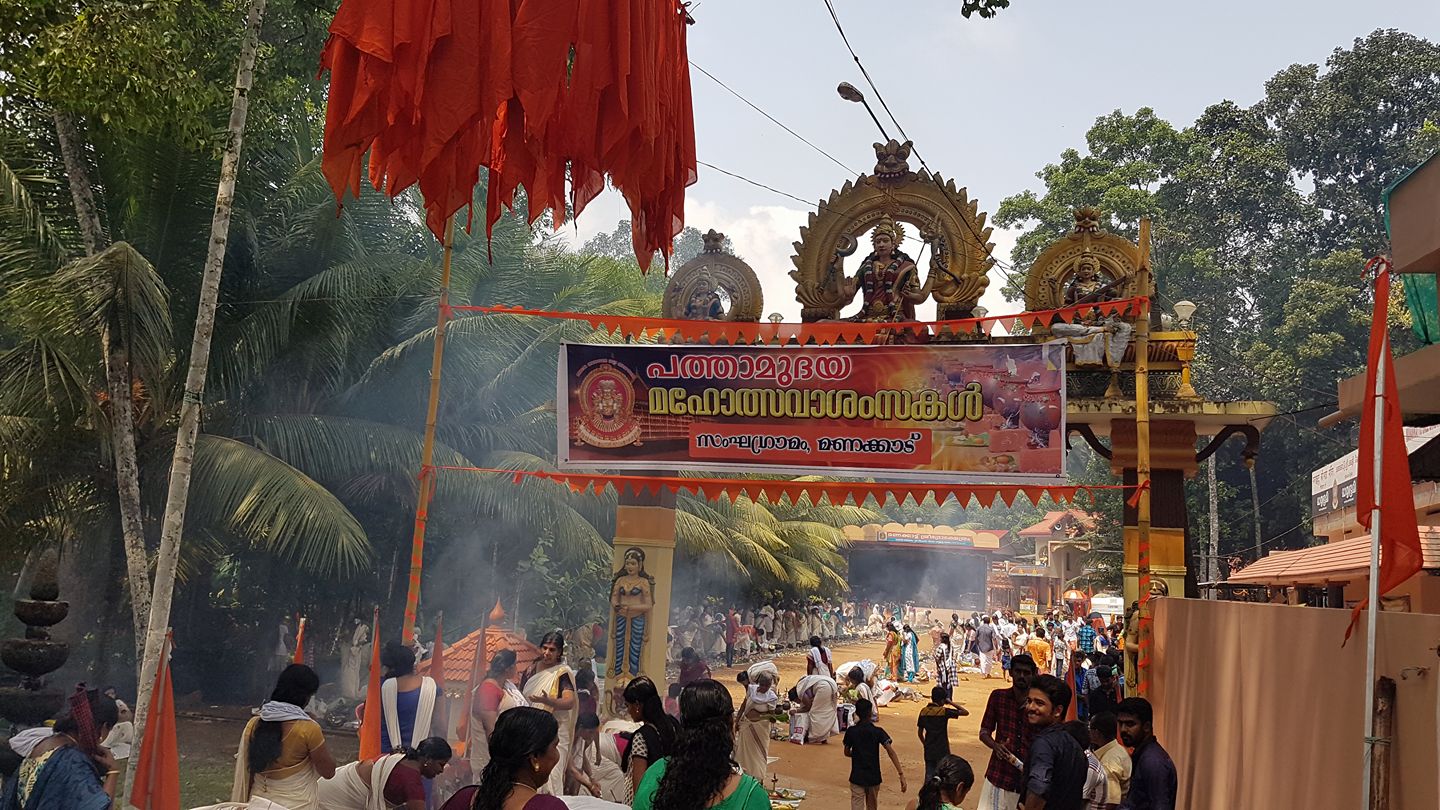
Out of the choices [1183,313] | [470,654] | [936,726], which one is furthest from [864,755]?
[470,654]

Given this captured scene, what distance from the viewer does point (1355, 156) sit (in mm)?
43312

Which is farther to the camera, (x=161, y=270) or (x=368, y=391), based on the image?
(x=368, y=391)

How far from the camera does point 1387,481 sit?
16.1 ft

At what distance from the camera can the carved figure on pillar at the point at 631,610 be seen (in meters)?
11.8

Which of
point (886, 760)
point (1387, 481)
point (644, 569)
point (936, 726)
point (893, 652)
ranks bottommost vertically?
point (886, 760)

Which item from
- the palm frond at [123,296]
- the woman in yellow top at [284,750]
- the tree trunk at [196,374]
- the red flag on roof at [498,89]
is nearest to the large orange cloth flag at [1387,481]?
the red flag on roof at [498,89]

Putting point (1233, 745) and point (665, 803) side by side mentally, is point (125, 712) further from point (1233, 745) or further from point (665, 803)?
point (1233, 745)

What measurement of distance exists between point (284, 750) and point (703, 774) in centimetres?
301

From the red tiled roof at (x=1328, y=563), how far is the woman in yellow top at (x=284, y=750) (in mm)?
11457

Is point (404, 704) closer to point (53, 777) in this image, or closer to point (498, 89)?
point (53, 777)

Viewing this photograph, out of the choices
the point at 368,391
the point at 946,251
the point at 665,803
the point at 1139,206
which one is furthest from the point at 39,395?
the point at 1139,206

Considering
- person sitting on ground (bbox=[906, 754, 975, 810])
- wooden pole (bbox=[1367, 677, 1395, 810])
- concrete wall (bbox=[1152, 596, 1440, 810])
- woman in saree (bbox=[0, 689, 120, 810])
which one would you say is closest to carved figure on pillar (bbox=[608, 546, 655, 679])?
concrete wall (bbox=[1152, 596, 1440, 810])

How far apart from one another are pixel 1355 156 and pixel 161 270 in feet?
143

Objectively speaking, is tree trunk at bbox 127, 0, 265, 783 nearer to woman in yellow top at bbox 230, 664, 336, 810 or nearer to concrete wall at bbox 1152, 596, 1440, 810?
woman in yellow top at bbox 230, 664, 336, 810
